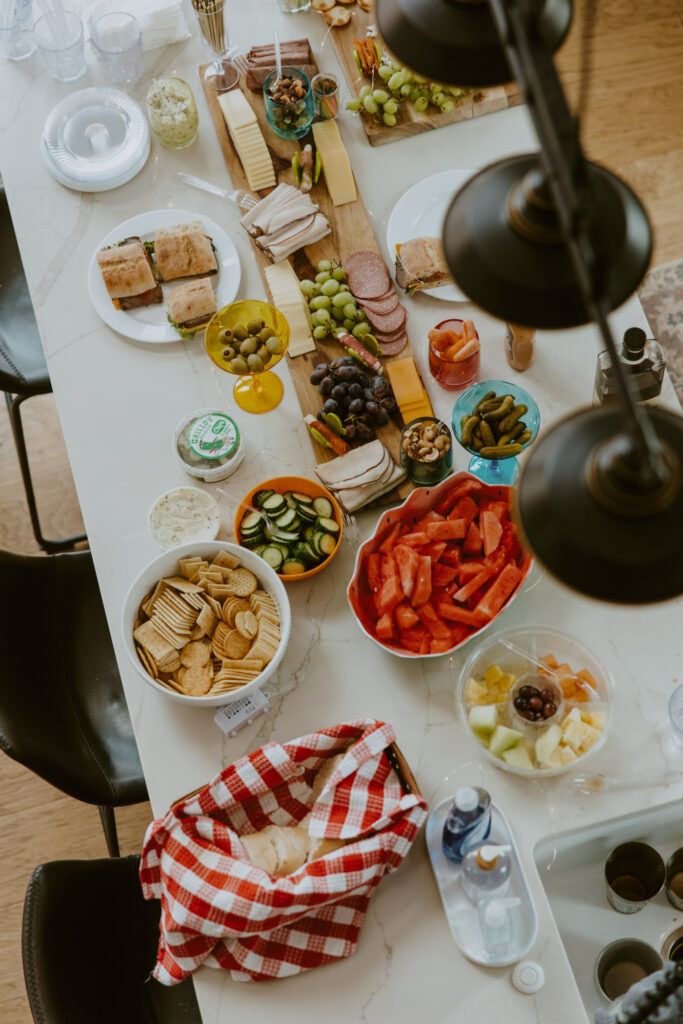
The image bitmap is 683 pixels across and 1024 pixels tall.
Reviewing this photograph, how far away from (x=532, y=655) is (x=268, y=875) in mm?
604

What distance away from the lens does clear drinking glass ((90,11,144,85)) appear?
2.07 metres

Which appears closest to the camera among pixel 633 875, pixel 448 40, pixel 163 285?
pixel 448 40

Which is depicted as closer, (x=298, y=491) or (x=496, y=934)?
(x=496, y=934)

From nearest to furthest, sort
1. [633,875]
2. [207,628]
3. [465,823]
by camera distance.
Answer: [465,823]
[207,628]
[633,875]

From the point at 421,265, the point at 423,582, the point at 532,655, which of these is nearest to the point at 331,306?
the point at 421,265

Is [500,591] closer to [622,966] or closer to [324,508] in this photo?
[324,508]

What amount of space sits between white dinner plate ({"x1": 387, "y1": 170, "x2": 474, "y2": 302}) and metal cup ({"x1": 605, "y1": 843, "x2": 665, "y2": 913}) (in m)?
1.33

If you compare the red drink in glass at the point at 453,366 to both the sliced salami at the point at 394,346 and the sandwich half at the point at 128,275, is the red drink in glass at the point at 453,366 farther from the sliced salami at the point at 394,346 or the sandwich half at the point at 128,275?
the sandwich half at the point at 128,275

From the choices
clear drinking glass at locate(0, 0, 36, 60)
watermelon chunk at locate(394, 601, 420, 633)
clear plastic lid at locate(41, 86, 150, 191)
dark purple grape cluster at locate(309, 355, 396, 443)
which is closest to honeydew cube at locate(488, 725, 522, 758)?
watermelon chunk at locate(394, 601, 420, 633)

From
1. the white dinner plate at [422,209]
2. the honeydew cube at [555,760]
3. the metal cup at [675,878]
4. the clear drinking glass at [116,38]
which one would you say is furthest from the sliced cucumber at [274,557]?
the clear drinking glass at [116,38]

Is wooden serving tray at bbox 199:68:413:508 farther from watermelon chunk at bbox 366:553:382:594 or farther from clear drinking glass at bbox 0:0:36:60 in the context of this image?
clear drinking glass at bbox 0:0:36:60

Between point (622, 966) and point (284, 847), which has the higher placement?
point (284, 847)

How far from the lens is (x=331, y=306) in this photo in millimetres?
1914

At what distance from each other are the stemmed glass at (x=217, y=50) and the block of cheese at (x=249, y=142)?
3.3 inches
